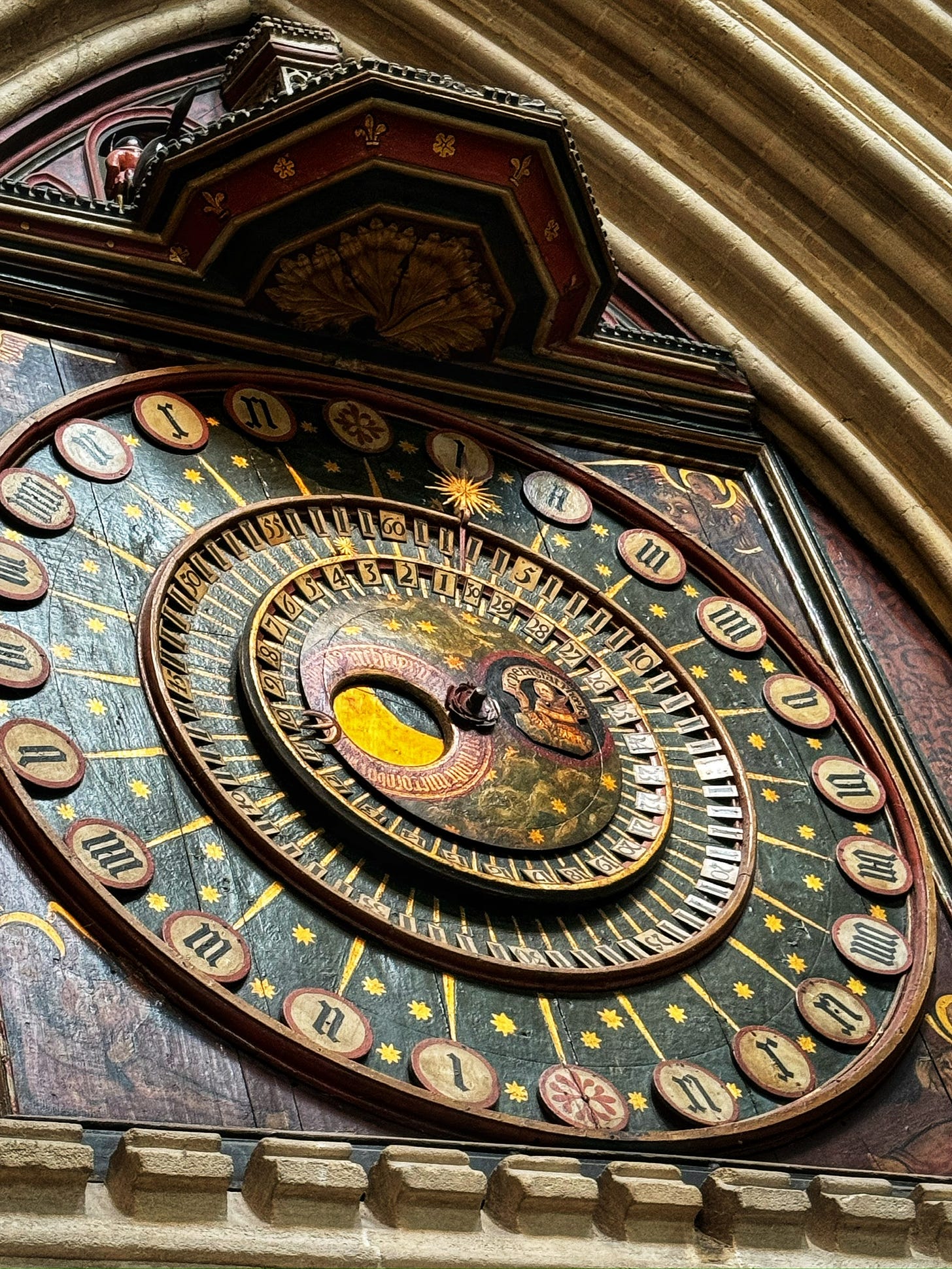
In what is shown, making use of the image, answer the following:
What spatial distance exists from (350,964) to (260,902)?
265 millimetres

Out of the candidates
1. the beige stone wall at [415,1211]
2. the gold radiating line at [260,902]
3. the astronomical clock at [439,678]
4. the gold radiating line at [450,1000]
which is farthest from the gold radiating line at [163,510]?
the beige stone wall at [415,1211]

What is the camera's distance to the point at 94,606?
5.09 meters

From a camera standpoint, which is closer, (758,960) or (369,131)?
(758,960)

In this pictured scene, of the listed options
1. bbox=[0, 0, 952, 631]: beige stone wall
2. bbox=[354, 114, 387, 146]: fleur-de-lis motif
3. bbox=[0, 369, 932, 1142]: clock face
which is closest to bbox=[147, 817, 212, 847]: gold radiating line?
bbox=[0, 369, 932, 1142]: clock face

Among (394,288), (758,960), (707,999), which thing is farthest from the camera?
(394,288)

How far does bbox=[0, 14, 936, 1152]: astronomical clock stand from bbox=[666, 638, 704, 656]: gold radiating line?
3 centimetres

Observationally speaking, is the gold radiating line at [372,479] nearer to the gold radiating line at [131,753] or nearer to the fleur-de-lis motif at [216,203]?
the fleur-de-lis motif at [216,203]

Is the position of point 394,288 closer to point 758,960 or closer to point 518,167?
point 518,167

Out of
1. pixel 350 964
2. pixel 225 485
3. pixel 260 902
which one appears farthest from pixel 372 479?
pixel 350 964

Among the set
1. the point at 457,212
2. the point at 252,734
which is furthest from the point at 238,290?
the point at 252,734

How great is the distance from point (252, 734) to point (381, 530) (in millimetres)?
1042

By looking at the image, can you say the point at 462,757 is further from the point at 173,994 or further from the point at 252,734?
the point at 173,994

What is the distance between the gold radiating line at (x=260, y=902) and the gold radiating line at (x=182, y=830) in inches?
8.9

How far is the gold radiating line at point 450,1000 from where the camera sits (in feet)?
15.1
